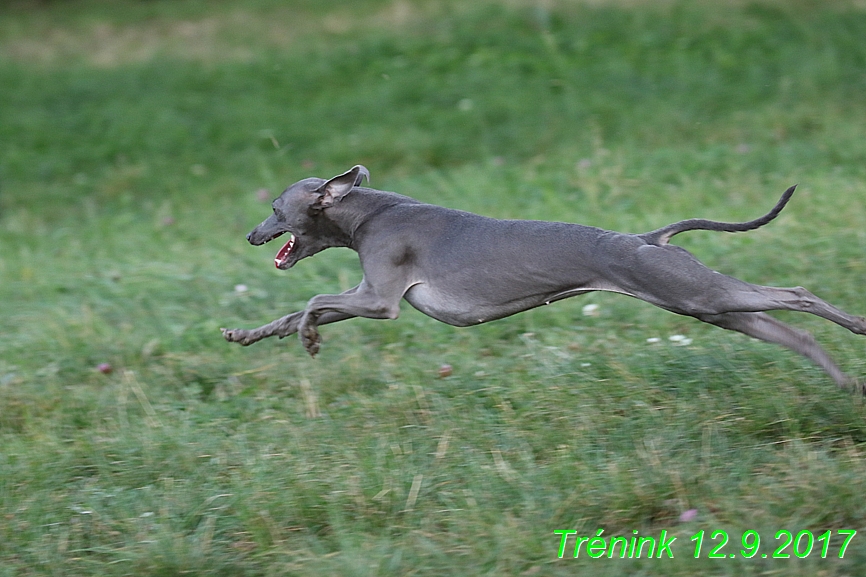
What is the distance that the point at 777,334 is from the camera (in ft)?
13.9

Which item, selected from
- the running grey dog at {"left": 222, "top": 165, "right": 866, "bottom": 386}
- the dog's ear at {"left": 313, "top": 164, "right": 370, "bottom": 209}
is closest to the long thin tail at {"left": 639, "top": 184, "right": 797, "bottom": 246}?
the running grey dog at {"left": 222, "top": 165, "right": 866, "bottom": 386}

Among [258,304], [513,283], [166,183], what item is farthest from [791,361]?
[166,183]

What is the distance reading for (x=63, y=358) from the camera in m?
5.69

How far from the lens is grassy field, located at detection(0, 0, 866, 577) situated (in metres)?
3.74

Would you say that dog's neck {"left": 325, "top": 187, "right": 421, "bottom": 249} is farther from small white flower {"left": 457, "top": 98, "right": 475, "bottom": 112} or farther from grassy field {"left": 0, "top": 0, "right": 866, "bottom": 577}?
small white flower {"left": 457, "top": 98, "right": 475, "bottom": 112}

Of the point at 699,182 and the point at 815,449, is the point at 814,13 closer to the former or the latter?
the point at 699,182

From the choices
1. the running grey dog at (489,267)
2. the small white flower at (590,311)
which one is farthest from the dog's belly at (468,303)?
the small white flower at (590,311)

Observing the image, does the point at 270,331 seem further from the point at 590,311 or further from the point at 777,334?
the point at 777,334

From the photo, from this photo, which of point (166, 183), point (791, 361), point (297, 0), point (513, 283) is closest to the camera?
point (513, 283)

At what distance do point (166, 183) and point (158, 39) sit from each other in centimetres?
555

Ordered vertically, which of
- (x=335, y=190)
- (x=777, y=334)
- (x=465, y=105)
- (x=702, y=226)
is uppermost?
(x=335, y=190)

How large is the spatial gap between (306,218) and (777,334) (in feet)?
7.14

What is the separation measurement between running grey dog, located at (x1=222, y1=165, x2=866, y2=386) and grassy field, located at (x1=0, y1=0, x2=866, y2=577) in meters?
0.48

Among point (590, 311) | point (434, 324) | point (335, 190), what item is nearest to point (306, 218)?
point (335, 190)
